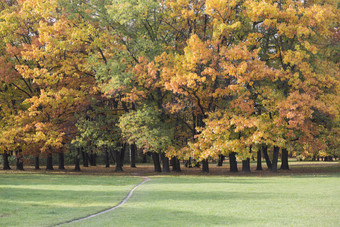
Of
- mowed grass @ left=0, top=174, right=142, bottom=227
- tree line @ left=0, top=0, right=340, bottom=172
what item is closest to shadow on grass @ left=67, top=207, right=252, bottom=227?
mowed grass @ left=0, top=174, right=142, bottom=227

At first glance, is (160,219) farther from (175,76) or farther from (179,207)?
(175,76)

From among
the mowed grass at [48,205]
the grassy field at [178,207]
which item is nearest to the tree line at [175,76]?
the grassy field at [178,207]

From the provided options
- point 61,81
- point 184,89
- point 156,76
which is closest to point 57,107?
point 61,81

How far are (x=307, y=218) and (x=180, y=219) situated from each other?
365 centimetres

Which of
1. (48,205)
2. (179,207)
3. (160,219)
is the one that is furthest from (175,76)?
(160,219)

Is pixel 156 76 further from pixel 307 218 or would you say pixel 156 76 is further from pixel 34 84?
pixel 307 218

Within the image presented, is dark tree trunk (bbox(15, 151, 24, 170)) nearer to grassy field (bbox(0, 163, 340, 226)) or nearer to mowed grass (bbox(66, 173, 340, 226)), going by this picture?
grassy field (bbox(0, 163, 340, 226))

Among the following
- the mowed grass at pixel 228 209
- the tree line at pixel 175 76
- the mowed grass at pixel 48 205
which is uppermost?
the tree line at pixel 175 76

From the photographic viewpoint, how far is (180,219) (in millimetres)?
12125

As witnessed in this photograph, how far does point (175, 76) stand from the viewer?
33.2 meters

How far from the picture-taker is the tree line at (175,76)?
32.1 meters

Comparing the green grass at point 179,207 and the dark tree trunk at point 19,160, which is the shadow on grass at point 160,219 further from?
the dark tree trunk at point 19,160

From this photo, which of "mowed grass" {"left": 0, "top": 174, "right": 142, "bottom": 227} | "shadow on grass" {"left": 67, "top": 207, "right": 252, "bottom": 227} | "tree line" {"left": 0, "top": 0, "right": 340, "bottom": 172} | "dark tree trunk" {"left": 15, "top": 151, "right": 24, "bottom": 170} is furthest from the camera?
"dark tree trunk" {"left": 15, "top": 151, "right": 24, "bottom": 170}

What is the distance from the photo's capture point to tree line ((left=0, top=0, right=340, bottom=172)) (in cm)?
3206
